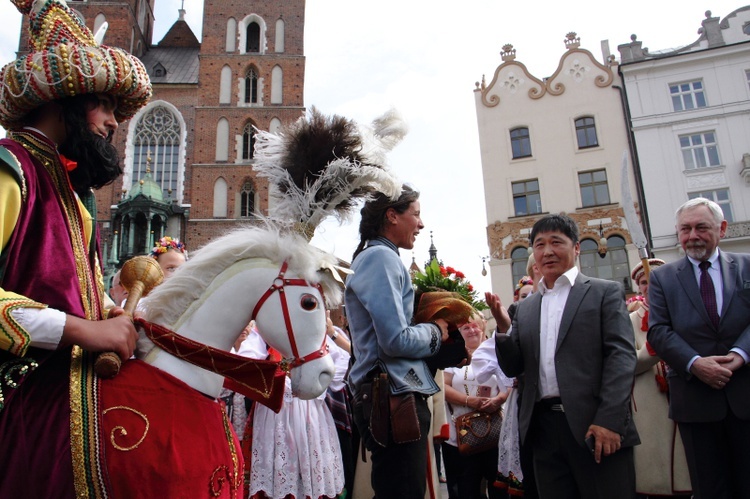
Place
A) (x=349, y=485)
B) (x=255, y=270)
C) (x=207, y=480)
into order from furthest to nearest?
1. (x=349, y=485)
2. (x=255, y=270)
3. (x=207, y=480)

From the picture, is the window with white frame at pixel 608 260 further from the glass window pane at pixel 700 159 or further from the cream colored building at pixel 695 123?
the glass window pane at pixel 700 159

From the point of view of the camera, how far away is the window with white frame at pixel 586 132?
26062 millimetres

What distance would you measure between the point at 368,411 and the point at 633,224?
268cm

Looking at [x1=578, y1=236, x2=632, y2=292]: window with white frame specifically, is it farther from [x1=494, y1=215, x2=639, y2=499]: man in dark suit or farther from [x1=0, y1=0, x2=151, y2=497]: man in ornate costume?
[x1=0, y1=0, x2=151, y2=497]: man in ornate costume

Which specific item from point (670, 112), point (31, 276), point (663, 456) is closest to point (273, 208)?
point (31, 276)

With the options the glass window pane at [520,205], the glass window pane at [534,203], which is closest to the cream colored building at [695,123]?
the glass window pane at [534,203]

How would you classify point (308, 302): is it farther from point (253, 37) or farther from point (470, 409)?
point (253, 37)

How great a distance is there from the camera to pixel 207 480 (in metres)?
2.05

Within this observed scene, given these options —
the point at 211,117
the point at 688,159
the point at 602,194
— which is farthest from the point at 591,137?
the point at 211,117

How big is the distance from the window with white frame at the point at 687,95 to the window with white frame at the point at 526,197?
23.5ft

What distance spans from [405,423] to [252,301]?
3.30 ft

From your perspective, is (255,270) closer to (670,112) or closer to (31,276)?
(31,276)

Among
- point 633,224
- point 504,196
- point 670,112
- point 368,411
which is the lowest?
point 368,411

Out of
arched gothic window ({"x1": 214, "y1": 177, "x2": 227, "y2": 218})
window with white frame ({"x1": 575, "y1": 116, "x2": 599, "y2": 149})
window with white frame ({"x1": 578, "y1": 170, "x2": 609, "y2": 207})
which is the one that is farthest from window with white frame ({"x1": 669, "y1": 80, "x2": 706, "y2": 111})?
arched gothic window ({"x1": 214, "y1": 177, "x2": 227, "y2": 218})
